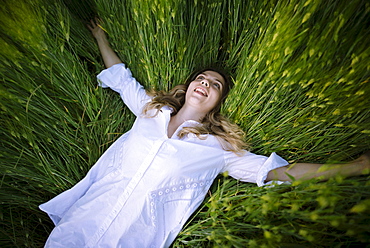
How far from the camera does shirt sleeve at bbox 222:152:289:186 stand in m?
1.21

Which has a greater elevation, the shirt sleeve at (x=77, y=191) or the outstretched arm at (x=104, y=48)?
the outstretched arm at (x=104, y=48)

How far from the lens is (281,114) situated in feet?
4.56

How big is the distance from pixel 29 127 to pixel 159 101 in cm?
76

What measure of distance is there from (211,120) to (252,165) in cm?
38

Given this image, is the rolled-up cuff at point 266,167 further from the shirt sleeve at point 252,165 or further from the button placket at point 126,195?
the button placket at point 126,195

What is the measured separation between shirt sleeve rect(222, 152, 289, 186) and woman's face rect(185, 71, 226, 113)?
0.34 metres

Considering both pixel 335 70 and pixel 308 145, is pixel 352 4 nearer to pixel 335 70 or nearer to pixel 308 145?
pixel 335 70

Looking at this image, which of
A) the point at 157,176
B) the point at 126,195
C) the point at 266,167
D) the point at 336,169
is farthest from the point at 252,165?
the point at 126,195

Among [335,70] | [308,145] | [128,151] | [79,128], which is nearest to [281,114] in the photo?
[308,145]

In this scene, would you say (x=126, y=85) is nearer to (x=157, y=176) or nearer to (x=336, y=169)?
(x=157, y=176)

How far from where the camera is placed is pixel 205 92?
1.46 m

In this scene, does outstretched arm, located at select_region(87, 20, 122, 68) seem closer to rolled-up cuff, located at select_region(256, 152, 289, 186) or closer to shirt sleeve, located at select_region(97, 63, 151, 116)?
shirt sleeve, located at select_region(97, 63, 151, 116)

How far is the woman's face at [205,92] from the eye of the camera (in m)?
1.44

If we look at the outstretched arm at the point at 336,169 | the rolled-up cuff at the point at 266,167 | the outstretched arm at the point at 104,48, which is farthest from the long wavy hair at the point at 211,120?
the outstretched arm at the point at 104,48
